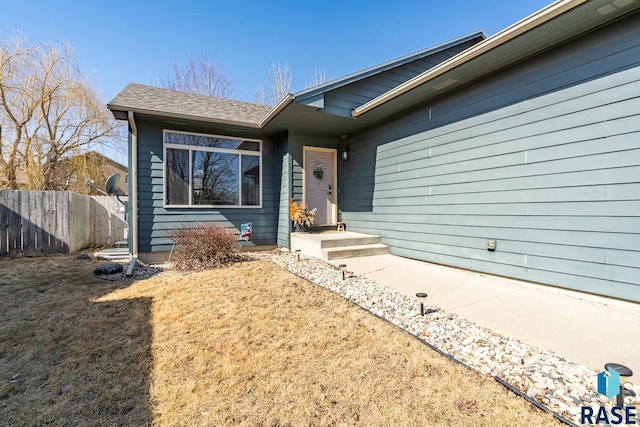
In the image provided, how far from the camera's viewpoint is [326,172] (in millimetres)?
7227

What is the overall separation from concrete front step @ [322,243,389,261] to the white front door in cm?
154

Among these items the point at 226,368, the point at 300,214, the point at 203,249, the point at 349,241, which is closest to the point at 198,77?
the point at 300,214

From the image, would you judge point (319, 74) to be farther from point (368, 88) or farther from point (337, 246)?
point (337, 246)

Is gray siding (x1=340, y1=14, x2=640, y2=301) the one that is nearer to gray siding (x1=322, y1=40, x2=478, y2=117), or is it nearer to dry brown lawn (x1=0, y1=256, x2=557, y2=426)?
gray siding (x1=322, y1=40, x2=478, y2=117)

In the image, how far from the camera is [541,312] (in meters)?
2.87

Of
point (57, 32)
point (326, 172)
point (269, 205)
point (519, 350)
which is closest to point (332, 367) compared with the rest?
point (519, 350)

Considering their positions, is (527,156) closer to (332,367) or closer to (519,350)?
(519,350)

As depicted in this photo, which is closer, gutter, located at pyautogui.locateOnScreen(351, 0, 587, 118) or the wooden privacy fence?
gutter, located at pyautogui.locateOnScreen(351, 0, 587, 118)


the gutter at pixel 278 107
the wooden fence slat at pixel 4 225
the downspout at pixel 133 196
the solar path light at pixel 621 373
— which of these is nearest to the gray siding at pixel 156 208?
the downspout at pixel 133 196

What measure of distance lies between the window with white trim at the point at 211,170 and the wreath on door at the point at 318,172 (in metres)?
1.38

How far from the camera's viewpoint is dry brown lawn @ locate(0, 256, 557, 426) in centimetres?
158

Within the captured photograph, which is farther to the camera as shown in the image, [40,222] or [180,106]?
[40,222]

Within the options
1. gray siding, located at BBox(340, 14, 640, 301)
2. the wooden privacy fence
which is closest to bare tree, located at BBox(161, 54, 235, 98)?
the wooden privacy fence

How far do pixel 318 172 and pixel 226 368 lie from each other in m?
5.46
